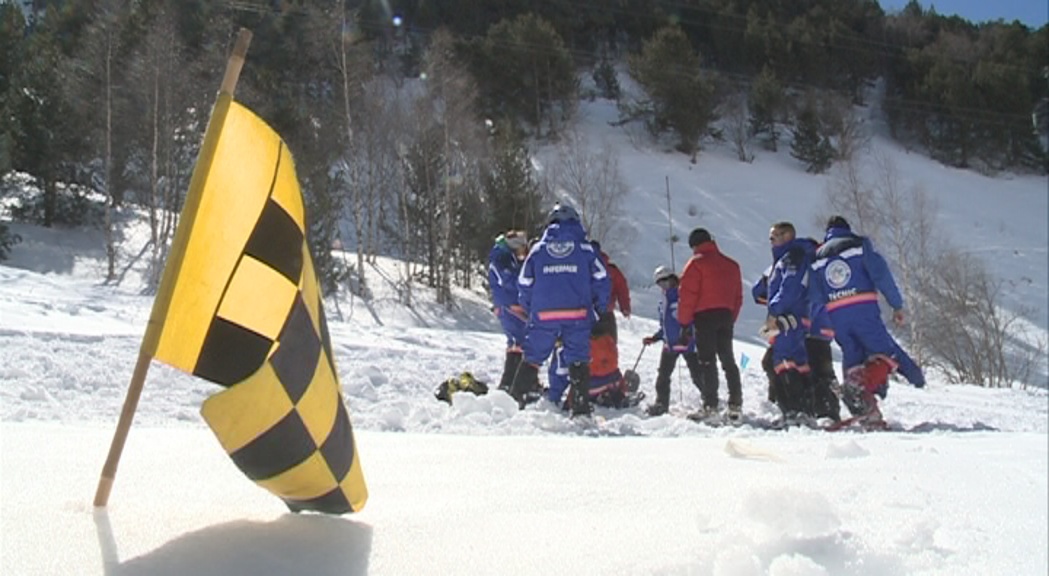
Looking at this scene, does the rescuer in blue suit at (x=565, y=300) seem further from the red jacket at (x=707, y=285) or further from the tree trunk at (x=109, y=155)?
the tree trunk at (x=109, y=155)

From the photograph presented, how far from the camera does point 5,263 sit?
450 cm

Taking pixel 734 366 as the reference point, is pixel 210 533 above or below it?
above

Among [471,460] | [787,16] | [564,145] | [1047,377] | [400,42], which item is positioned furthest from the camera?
[787,16]

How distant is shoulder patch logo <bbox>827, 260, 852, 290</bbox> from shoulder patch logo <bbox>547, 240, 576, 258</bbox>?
1934mm

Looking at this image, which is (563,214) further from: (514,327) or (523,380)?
(514,327)

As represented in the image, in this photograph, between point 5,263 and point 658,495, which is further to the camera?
point 5,263

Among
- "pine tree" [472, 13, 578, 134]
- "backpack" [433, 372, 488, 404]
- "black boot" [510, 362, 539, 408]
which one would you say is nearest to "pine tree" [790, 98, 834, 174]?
"pine tree" [472, 13, 578, 134]

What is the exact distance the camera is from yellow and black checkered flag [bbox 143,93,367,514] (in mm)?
1667

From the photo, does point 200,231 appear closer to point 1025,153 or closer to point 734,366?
point 734,366

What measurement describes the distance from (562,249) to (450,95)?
18.4 meters

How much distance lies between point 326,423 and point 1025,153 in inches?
1807

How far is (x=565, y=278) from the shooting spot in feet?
19.0

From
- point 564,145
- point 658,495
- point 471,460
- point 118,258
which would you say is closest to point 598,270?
point 471,460

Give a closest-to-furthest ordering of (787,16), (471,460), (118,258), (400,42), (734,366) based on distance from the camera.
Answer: (471,460)
(734,366)
(118,258)
(400,42)
(787,16)
